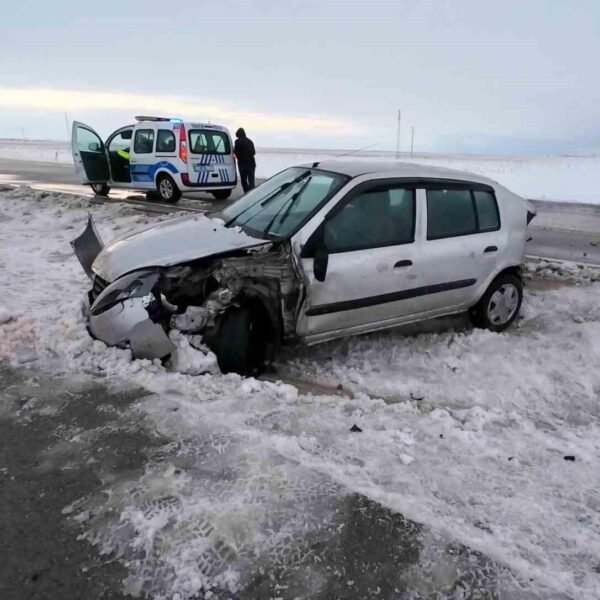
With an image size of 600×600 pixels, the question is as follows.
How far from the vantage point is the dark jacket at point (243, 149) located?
14.5 meters

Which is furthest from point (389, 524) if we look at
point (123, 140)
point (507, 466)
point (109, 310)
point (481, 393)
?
point (123, 140)

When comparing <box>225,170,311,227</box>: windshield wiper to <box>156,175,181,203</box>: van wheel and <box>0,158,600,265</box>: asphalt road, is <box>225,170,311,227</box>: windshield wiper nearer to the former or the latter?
<box>0,158,600,265</box>: asphalt road

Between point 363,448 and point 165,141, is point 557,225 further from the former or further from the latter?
point 363,448

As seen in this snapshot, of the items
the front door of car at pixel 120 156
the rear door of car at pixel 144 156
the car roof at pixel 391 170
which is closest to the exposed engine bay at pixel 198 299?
the car roof at pixel 391 170

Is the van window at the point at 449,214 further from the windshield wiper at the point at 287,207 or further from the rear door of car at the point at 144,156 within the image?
the rear door of car at the point at 144,156

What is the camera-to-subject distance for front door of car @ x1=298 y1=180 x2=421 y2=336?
4285 mm

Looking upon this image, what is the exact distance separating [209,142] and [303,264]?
10978 mm

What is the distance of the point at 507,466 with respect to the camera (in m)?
3.17

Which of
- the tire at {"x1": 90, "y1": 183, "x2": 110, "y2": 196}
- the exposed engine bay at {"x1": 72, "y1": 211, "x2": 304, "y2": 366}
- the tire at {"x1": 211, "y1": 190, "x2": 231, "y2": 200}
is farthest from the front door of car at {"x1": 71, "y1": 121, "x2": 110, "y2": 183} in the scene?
the exposed engine bay at {"x1": 72, "y1": 211, "x2": 304, "y2": 366}

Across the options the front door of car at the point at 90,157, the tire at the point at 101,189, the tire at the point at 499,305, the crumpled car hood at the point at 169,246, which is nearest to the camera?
the crumpled car hood at the point at 169,246

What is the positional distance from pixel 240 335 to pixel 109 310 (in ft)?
3.18

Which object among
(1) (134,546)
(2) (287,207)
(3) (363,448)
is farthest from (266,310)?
(1) (134,546)

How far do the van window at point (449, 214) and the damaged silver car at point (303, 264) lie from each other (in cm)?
1

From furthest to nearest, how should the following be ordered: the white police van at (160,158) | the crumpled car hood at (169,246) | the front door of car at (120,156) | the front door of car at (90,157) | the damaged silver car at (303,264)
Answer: the front door of car at (120,156) → the front door of car at (90,157) → the white police van at (160,158) → the crumpled car hood at (169,246) → the damaged silver car at (303,264)
